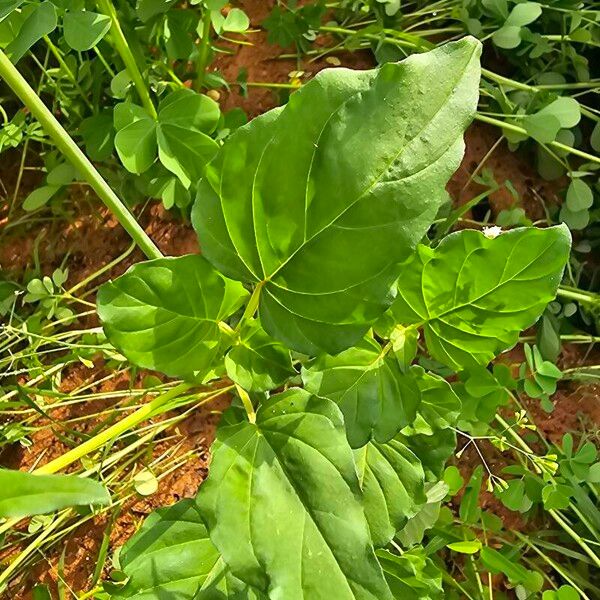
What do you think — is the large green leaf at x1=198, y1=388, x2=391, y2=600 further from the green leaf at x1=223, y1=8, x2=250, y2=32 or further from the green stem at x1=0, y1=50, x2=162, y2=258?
the green leaf at x1=223, y1=8, x2=250, y2=32

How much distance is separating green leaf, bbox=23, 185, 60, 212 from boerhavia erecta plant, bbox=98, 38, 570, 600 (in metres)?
0.50

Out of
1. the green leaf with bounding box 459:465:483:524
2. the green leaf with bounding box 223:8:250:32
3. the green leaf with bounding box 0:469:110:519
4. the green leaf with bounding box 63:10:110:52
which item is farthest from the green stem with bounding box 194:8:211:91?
the green leaf with bounding box 0:469:110:519

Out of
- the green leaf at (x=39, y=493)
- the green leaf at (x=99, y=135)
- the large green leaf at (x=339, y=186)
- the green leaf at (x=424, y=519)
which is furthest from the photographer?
the green leaf at (x=99, y=135)

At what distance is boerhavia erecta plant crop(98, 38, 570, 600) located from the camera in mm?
465

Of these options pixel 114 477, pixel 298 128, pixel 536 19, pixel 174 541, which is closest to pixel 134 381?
pixel 114 477

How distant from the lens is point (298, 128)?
473mm

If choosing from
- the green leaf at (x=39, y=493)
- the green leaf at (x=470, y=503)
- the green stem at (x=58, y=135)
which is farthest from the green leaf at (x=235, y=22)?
the green leaf at (x=39, y=493)

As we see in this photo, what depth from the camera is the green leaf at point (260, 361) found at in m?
0.58

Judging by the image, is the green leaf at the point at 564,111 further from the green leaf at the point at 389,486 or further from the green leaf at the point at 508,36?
the green leaf at the point at 389,486

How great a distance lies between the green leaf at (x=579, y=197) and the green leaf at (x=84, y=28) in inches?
24.1

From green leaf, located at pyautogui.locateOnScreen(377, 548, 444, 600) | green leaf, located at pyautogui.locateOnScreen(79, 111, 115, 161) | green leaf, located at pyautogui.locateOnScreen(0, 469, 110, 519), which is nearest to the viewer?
green leaf, located at pyautogui.locateOnScreen(0, 469, 110, 519)

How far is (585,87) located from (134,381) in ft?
2.39

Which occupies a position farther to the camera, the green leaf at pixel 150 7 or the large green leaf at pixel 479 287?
the green leaf at pixel 150 7

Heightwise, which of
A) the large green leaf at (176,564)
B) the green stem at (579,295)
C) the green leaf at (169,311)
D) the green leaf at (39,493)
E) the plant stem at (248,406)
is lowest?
the green stem at (579,295)
